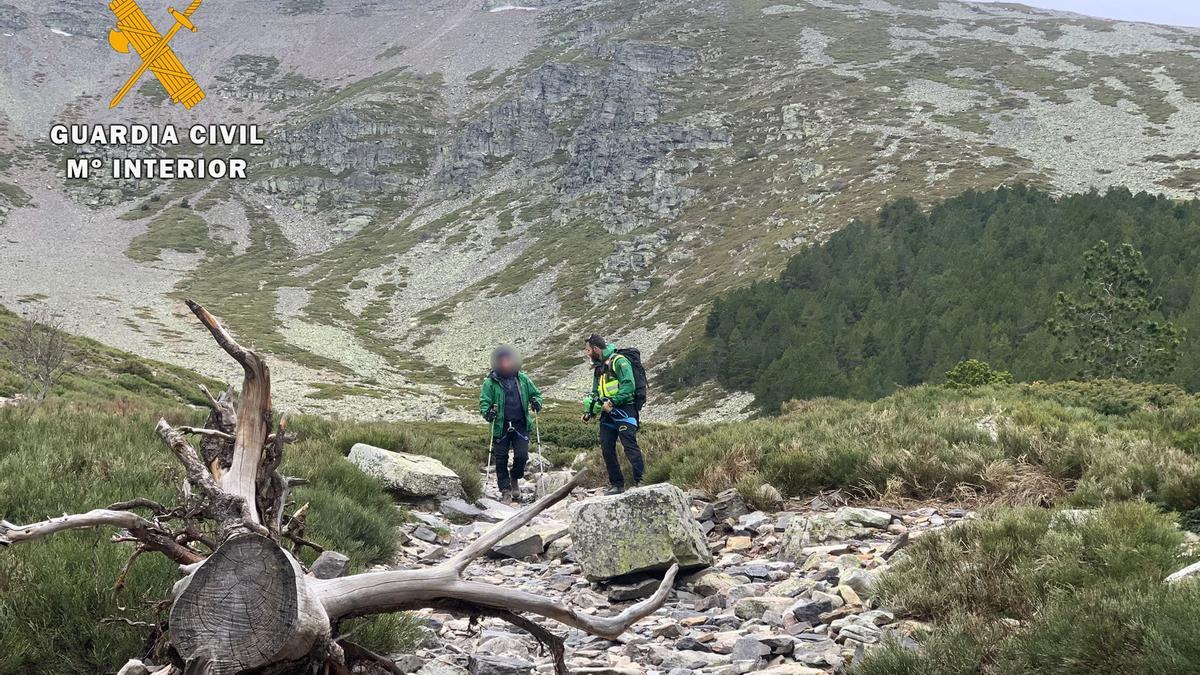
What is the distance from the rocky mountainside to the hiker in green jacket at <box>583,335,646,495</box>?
41111 millimetres

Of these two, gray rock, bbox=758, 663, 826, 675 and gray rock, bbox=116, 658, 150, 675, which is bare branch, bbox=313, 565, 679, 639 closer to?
gray rock, bbox=116, 658, 150, 675

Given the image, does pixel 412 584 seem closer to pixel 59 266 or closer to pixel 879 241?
pixel 879 241

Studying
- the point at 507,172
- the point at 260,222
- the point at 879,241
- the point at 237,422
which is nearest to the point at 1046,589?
the point at 237,422

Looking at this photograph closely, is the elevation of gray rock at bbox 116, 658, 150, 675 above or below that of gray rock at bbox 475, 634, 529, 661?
above

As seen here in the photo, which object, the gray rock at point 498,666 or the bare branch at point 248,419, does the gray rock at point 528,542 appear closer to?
the gray rock at point 498,666

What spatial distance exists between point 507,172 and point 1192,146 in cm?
11816

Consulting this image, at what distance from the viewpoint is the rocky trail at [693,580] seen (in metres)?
4.61

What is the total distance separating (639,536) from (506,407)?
21.9 ft

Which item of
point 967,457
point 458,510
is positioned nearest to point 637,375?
point 458,510

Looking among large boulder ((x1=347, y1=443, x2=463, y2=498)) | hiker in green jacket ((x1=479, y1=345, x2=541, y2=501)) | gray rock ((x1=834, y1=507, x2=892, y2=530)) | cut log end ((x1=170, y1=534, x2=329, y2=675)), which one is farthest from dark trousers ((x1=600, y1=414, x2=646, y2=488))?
cut log end ((x1=170, y1=534, x2=329, y2=675))

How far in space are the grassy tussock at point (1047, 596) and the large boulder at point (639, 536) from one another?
6.19ft

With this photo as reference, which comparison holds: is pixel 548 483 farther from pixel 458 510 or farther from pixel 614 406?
pixel 614 406

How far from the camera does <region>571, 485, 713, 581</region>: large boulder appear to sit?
21.3 ft

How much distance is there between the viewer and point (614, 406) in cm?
1108
